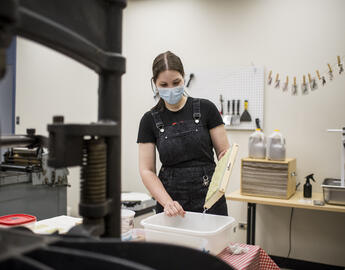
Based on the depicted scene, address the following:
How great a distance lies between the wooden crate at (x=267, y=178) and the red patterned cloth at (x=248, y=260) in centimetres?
154

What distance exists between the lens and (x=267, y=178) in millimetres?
2953

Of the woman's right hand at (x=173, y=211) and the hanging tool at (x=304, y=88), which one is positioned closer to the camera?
the woman's right hand at (x=173, y=211)

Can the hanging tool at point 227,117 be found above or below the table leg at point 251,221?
above

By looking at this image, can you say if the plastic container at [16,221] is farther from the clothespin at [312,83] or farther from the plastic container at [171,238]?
the clothespin at [312,83]

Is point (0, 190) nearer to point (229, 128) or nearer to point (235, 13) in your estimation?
point (229, 128)

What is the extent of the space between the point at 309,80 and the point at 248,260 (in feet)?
8.29

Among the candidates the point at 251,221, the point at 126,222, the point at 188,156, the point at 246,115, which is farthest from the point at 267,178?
the point at 126,222

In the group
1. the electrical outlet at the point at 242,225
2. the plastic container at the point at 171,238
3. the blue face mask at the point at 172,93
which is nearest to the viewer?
the plastic container at the point at 171,238

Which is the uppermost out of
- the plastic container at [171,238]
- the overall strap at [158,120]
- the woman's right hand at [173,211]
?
the overall strap at [158,120]

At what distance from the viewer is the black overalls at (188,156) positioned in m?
1.90

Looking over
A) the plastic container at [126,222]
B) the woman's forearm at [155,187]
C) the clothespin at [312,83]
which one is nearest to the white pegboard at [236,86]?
the clothespin at [312,83]

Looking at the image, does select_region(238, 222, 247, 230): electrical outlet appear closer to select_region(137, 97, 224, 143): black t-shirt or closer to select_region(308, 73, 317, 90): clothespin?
select_region(308, 73, 317, 90): clothespin

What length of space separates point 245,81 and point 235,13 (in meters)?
0.76

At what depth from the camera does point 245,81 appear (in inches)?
140
